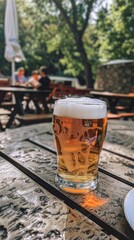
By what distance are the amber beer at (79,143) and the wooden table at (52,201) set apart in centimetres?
3

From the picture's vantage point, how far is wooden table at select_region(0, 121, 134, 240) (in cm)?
43

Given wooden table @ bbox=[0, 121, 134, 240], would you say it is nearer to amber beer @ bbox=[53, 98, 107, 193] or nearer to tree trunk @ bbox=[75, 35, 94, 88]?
amber beer @ bbox=[53, 98, 107, 193]

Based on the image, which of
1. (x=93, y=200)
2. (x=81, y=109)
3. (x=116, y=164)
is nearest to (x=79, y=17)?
(x=116, y=164)

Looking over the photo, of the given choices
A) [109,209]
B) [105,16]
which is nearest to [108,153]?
[109,209]

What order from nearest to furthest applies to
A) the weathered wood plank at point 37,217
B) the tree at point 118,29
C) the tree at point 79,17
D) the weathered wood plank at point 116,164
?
the weathered wood plank at point 37,217, the weathered wood plank at point 116,164, the tree at point 79,17, the tree at point 118,29

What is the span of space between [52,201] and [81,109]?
0.21 metres

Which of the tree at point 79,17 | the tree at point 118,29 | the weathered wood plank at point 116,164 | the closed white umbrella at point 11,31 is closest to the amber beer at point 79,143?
the weathered wood plank at point 116,164

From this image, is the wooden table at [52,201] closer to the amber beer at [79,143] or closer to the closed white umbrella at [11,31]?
the amber beer at [79,143]

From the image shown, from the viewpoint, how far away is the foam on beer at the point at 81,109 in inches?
23.9

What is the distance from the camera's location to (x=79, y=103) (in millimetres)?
636

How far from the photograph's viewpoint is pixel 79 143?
1.96 ft

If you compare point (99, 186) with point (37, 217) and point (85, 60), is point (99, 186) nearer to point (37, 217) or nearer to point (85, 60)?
point (37, 217)

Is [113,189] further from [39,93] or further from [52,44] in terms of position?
[52,44]

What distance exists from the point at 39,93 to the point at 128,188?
4423 millimetres
